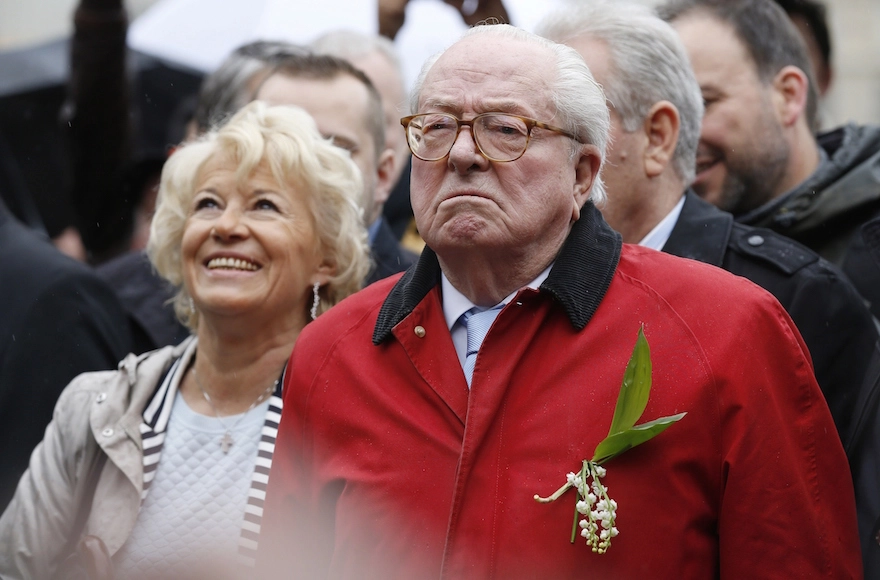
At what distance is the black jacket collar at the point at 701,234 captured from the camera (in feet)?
11.8

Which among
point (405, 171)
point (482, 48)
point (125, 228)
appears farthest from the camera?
point (125, 228)

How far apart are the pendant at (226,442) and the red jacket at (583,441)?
796 millimetres

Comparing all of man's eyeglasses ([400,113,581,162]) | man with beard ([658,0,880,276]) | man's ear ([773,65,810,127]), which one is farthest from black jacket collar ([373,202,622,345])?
man's ear ([773,65,810,127])

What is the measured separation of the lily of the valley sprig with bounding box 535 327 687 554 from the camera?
249 centimetres

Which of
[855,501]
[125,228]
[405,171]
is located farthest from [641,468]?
[125,228]

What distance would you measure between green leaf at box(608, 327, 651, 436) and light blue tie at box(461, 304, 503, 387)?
40 cm

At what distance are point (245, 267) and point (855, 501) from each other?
6.34ft

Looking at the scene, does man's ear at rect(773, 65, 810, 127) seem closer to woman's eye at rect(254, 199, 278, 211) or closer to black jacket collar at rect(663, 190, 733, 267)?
black jacket collar at rect(663, 190, 733, 267)

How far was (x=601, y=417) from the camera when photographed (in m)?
2.61

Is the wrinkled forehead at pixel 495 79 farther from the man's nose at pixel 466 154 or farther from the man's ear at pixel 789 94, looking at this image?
the man's ear at pixel 789 94

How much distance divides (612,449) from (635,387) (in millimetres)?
138

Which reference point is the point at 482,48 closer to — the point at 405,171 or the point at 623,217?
the point at 623,217

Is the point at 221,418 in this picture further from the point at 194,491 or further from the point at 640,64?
the point at 640,64

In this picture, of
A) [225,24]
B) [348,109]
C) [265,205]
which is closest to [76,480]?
[265,205]
